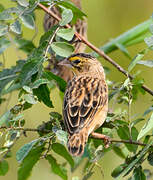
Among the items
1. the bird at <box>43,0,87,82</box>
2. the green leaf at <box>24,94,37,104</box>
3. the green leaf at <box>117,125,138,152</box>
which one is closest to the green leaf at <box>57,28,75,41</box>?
the green leaf at <box>24,94,37,104</box>

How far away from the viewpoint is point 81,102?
3.88 meters

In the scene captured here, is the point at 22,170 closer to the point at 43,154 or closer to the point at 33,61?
the point at 43,154

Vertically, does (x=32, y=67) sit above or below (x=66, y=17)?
below

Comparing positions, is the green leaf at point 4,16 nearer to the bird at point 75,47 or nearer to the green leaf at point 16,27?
the green leaf at point 16,27

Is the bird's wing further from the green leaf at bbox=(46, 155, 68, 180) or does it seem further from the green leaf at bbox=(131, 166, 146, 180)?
the green leaf at bbox=(131, 166, 146, 180)

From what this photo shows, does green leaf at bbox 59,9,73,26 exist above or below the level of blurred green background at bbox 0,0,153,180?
above

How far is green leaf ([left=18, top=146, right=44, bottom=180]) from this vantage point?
369 centimetres

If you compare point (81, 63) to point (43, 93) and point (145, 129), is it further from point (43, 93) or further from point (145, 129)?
point (145, 129)

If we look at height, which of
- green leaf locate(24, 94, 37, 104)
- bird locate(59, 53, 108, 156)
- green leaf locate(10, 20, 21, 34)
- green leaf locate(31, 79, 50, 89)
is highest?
green leaf locate(10, 20, 21, 34)

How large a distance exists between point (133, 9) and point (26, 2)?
3.72 m

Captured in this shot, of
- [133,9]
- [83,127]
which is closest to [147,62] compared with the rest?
[83,127]

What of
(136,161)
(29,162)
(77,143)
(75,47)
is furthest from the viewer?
(75,47)

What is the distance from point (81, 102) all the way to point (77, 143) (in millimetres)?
448

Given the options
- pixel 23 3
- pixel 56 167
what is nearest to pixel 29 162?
pixel 56 167
